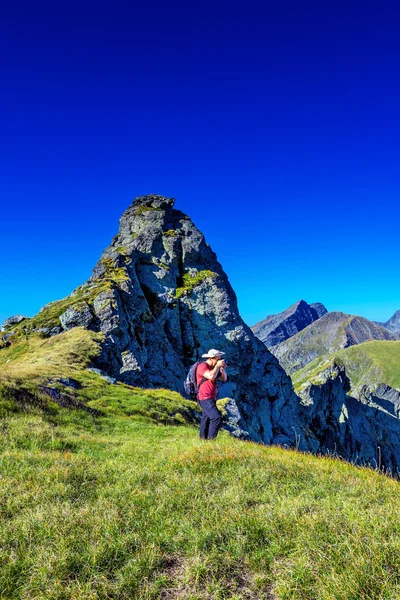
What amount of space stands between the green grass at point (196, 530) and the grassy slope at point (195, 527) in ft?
0.07

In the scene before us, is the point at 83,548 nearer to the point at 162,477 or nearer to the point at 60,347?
the point at 162,477

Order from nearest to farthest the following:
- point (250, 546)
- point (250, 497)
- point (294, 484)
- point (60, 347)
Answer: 1. point (250, 546)
2. point (250, 497)
3. point (294, 484)
4. point (60, 347)

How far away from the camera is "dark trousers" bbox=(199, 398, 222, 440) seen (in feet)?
49.0

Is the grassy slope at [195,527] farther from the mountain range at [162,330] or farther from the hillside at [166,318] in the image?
the hillside at [166,318]

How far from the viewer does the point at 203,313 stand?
278 feet

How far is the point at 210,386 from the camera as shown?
14938 millimetres

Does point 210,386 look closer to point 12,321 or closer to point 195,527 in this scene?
point 195,527

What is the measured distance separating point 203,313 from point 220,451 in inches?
2894

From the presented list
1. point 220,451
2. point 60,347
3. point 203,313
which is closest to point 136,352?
point 60,347

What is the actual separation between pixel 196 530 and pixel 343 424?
14744 cm

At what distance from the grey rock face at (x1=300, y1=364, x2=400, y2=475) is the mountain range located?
974 millimetres

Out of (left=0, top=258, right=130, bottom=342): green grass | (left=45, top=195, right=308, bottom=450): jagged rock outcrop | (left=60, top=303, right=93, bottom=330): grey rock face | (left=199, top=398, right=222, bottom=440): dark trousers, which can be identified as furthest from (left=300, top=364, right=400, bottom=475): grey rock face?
(left=199, top=398, right=222, bottom=440): dark trousers

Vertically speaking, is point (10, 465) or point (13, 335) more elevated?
point (13, 335)

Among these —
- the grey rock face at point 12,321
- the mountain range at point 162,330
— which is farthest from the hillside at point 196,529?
the grey rock face at point 12,321
